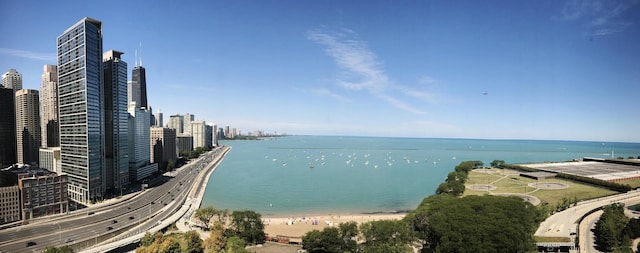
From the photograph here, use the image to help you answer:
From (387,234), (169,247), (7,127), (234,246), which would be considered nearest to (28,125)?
(7,127)

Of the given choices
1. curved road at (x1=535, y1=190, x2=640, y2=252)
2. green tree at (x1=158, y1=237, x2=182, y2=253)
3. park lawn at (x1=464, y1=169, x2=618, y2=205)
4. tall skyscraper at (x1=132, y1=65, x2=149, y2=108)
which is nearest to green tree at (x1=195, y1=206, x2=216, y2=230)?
green tree at (x1=158, y1=237, x2=182, y2=253)

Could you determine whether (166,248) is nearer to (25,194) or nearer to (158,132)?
(25,194)

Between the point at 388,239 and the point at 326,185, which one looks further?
the point at 326,185

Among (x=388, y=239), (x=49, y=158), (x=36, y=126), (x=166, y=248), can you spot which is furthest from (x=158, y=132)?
(x=388, y=239)

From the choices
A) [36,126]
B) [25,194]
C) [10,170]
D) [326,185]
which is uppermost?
[36,126]

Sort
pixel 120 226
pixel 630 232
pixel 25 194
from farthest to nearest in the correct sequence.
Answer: pixel 25 194 < pixel 120 226 < pixel 630 232

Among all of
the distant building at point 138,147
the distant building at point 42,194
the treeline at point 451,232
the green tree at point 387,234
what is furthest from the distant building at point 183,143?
the green tree at point 387,234

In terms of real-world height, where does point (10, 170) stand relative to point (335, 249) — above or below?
above

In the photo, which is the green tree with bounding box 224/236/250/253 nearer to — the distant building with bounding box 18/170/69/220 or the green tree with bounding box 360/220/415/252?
the green tree with bounding box 360/220/415/252
